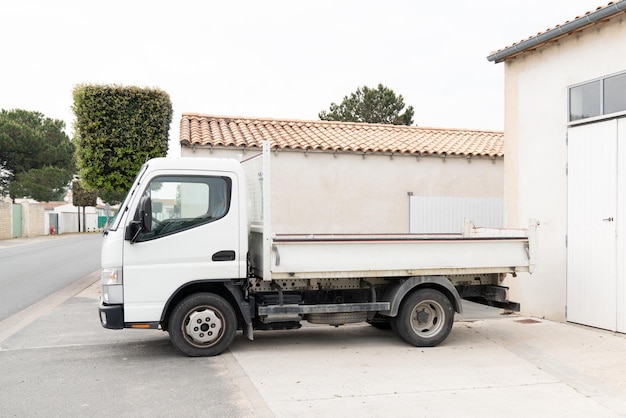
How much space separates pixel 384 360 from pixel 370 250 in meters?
1.35

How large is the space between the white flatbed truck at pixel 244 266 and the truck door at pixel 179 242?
12mm

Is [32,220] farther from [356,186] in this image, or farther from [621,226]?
[621,226]

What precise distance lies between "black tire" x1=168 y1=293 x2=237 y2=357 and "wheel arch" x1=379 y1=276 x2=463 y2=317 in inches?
80.2

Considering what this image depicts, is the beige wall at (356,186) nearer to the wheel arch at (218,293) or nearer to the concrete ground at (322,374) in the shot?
the concrete ground at (322,374)

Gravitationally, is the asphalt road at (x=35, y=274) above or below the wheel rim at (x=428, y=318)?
below

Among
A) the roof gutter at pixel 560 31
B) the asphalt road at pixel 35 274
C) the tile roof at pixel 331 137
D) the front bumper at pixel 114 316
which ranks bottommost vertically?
the asphalt road at pixel 35 274

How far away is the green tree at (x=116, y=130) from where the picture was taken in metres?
13.5

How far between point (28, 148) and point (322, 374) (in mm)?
45021

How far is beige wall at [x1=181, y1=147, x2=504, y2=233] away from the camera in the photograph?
501 inches

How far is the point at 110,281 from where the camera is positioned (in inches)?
266

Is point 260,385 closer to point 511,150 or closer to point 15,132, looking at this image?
point 511,150

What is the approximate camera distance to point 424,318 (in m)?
7.71

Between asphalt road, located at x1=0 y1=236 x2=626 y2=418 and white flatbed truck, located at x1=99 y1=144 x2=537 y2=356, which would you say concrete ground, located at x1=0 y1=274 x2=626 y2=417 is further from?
white flatbed truck, located at x1=99 y1=144 x2=537 y2=356

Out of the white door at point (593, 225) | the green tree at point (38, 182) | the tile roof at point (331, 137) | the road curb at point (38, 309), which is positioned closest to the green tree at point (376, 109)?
the green tree at point (38, 182)
